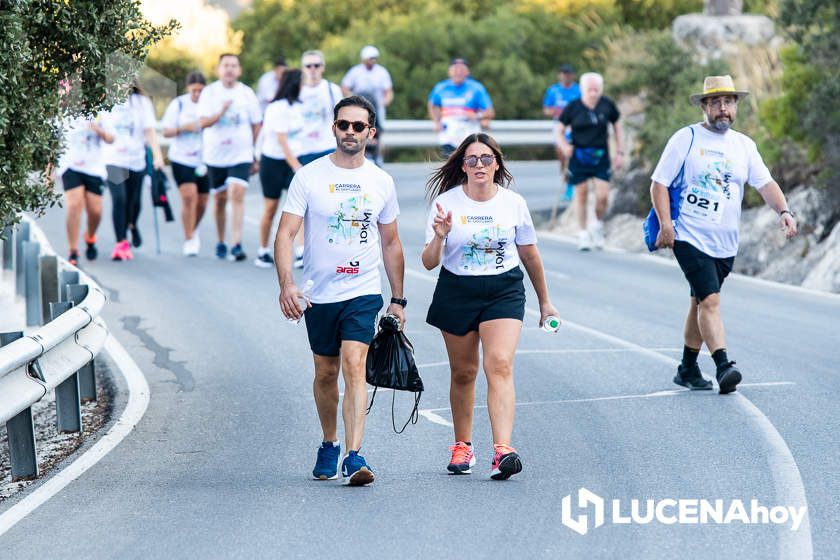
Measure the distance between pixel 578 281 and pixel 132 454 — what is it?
8.66 meters

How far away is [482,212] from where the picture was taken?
8234mm

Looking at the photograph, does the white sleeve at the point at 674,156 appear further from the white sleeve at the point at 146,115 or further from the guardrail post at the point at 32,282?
the white sleeve at the point at 146,115

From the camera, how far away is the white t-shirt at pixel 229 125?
17484 millimetres

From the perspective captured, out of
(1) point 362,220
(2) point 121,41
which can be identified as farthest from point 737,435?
(2) point 121,41

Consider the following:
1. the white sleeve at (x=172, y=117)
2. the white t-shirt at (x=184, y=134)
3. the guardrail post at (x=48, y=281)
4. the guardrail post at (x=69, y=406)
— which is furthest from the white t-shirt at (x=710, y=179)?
the white sleeve at (x=172, y=117)

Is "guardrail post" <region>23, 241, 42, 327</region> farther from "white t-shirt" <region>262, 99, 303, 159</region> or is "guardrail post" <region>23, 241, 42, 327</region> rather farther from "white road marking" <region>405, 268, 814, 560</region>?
"white road marking" <region>405, 268, 814, 560</region>

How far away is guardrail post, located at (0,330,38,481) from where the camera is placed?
8.42m

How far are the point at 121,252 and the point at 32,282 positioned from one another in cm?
439

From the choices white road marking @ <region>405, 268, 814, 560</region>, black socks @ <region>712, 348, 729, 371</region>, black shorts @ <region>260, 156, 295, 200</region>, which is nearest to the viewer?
white road marking @ <region>405, 268, 814, 560</region>

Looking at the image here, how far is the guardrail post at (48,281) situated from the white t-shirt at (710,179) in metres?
4.85

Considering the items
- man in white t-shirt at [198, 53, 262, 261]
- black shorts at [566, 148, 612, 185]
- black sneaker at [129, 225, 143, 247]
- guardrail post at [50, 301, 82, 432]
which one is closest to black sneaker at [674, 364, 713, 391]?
guardrail post at [50, 301, 82, 432]

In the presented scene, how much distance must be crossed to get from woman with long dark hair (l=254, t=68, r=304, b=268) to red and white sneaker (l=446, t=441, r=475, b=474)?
800cm

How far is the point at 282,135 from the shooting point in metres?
16.2

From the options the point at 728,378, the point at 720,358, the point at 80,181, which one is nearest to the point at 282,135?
the point at 80,181
